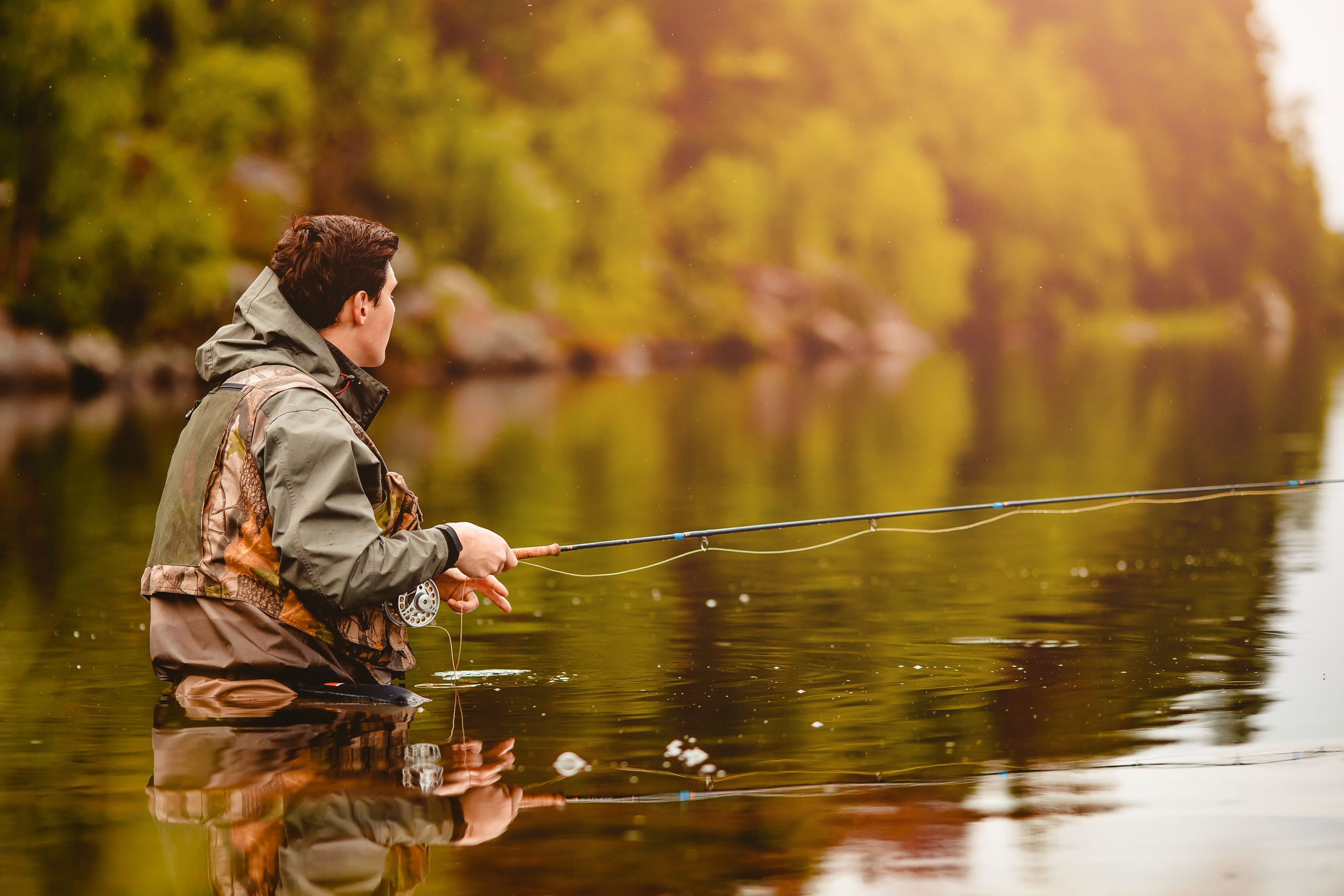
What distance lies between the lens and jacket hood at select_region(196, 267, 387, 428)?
4.30 m

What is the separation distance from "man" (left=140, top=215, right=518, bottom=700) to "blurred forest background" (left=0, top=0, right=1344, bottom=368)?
25496 mm

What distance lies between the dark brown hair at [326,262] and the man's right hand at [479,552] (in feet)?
2.00

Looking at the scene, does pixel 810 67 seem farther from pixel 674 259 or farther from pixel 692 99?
pixel 674 259

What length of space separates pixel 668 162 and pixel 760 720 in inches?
2165

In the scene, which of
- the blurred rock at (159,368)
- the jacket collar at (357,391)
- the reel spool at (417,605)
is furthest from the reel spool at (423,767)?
the blurred rock at (159,368)

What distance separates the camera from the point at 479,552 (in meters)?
4.38

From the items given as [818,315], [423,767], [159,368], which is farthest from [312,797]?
[818,315]


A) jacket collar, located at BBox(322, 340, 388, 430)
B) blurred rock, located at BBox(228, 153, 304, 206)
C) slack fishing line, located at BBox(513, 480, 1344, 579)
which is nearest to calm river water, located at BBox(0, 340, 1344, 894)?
slack fishing line, located at BBox(513, 480, 1344, 579)

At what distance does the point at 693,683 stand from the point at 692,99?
56667 millimetres

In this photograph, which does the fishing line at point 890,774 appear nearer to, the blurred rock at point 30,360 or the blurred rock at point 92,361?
the blurred rock at point 30,360

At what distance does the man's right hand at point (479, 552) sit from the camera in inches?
172

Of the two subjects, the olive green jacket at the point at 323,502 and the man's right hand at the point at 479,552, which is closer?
the olive green jacket at the point at 323,502

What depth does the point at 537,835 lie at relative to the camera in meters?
3.80

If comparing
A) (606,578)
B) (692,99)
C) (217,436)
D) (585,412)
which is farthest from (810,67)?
(217,436)
